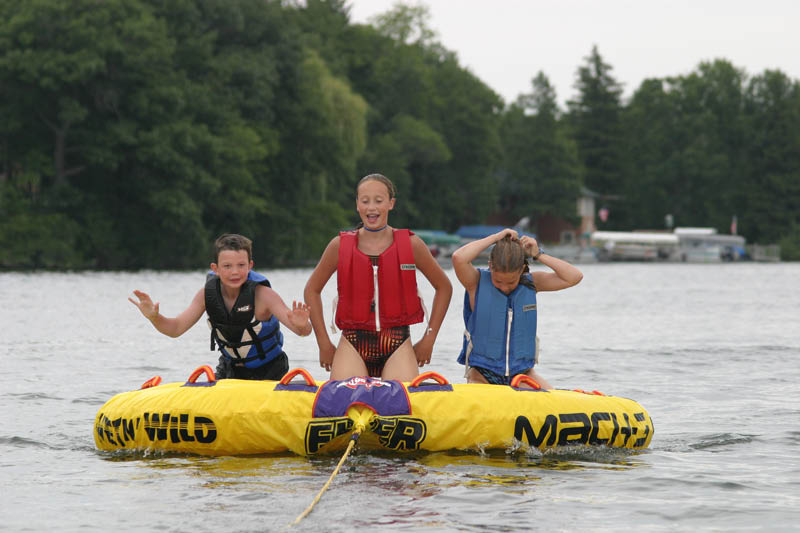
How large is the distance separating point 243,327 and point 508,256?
1841 millimetres

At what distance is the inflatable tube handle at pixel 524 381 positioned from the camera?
738 cm

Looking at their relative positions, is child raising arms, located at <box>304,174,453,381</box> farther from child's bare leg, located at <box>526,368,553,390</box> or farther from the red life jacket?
child's bare leg, located at <box>526,368,553,390</box>

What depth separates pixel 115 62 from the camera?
40.2 metres

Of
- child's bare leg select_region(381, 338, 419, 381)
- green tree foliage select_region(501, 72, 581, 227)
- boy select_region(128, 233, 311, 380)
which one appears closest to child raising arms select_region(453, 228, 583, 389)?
child's bare leg select_region(381, 338, 419, 381)

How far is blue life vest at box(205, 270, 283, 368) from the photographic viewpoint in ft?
25.0

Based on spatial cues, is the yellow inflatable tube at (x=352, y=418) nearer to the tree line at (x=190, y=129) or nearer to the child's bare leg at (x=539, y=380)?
the child's bare leg at (x=539, y=380)

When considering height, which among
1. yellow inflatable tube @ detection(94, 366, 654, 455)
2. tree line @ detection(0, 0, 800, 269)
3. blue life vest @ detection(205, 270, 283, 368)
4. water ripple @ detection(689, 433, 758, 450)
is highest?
tree line @ detection(0, 0, 800, 269)

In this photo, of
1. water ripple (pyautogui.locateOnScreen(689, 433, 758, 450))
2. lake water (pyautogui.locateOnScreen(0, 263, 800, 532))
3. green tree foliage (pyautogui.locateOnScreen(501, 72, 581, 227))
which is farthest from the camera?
green tree foliage (pyautogui.locateOnScreen(501, 72, 581, 227))

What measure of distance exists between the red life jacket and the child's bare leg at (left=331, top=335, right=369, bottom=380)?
0.17 m

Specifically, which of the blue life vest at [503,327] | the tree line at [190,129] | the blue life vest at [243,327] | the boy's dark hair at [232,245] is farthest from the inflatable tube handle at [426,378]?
the tree line at [190,129]

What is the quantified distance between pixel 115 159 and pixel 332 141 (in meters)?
10.0

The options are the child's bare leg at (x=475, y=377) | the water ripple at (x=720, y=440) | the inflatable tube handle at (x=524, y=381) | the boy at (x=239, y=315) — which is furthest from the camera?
the water ripple at (x=720, y=440)

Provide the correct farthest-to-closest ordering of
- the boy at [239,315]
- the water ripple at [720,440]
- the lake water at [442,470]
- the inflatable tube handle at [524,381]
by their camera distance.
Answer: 1. the water ripple at [720,440]
2. the boy at [239,315]
3. the inflatable tube handle at [524,381]
4. the lake water at [442,470]

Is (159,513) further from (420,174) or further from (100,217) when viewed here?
(420,174)
